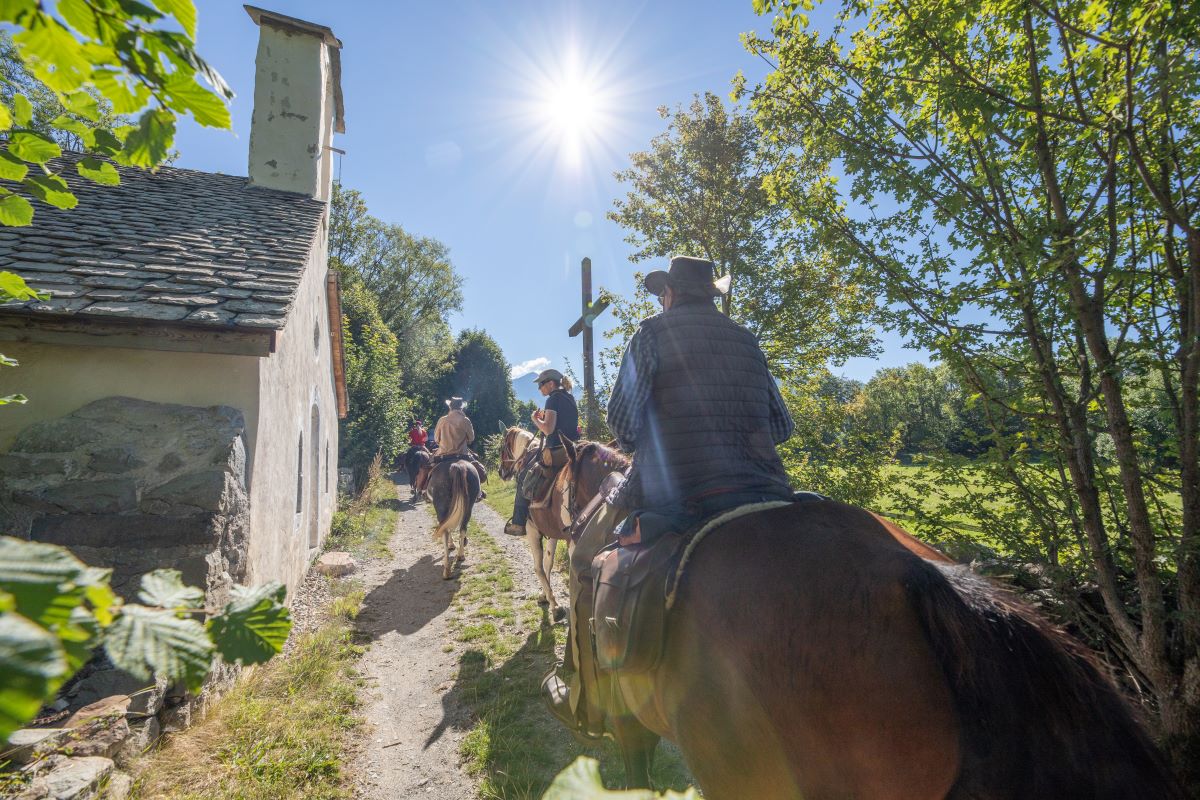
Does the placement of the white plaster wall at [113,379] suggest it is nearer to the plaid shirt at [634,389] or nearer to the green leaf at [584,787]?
the plaid shirt at [634,389]

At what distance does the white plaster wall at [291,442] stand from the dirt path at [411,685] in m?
1.26

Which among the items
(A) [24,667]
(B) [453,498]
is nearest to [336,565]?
(B) [453,498]

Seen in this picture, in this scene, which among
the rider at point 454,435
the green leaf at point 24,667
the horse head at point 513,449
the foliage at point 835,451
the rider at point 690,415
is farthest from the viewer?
the rider at point 454,435

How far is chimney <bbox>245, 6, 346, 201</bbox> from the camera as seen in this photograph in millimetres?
8734

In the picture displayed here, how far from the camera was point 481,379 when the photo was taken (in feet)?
124

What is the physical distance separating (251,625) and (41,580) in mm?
279

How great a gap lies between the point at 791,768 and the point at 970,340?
285 centimetres

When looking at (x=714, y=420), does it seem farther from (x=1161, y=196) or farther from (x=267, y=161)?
(x=267, y=161)

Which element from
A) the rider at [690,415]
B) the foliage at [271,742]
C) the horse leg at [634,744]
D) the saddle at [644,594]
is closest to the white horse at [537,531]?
the foliage at [271,742]

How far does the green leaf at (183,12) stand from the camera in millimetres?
778

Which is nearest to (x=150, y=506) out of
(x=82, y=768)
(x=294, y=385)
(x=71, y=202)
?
(x=82, y=768)

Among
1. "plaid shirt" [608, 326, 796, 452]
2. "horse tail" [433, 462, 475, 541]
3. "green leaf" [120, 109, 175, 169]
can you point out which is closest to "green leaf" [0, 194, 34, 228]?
"green leaf" [120, 109, 175, 169]

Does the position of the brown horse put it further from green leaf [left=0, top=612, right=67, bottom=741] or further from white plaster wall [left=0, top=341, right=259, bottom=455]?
white plaster wall [left=0, top=341, right=259, bottom=455]

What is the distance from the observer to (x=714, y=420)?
8.32ft
